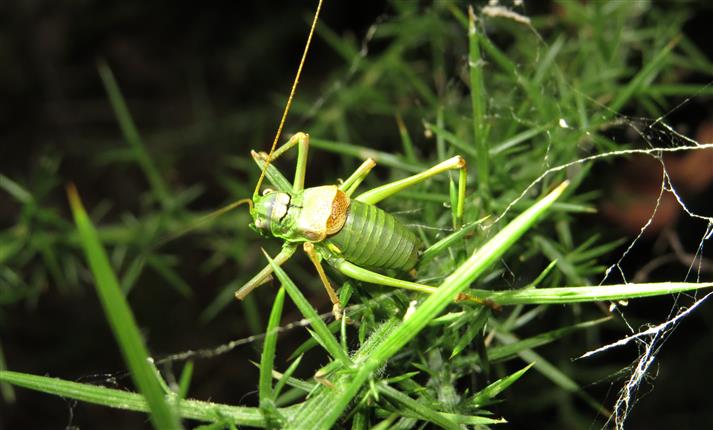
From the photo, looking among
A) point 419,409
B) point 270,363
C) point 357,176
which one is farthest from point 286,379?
point 357,176

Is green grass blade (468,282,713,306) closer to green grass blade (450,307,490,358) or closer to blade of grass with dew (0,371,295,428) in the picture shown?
green grass blade (450,307,490,358)

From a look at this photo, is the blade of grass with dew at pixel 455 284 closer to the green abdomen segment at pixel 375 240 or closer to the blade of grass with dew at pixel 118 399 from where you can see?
the blade of grass with dew at pixel 118 399

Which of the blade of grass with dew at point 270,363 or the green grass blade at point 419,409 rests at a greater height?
the blade of grass with dew at point 270,363

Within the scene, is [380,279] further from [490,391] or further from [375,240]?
[490,391]

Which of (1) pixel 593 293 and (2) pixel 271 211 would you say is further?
(2) pixel 271 211

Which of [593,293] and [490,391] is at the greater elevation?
[593,293]

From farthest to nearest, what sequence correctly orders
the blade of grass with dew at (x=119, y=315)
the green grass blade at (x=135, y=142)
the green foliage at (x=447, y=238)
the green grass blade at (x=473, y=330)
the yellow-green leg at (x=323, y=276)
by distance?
the green grass blade at (x=135, y=142) → the yellow-green leg at (x=323, y=276) → the green grass blade at (x=473, y=330) → the green foliage at (x=447, y=238) → the blade of grass with dew at (x=119, y=315)

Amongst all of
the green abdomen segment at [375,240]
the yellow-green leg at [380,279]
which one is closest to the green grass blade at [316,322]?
the yellow-green leg at [380,279]
